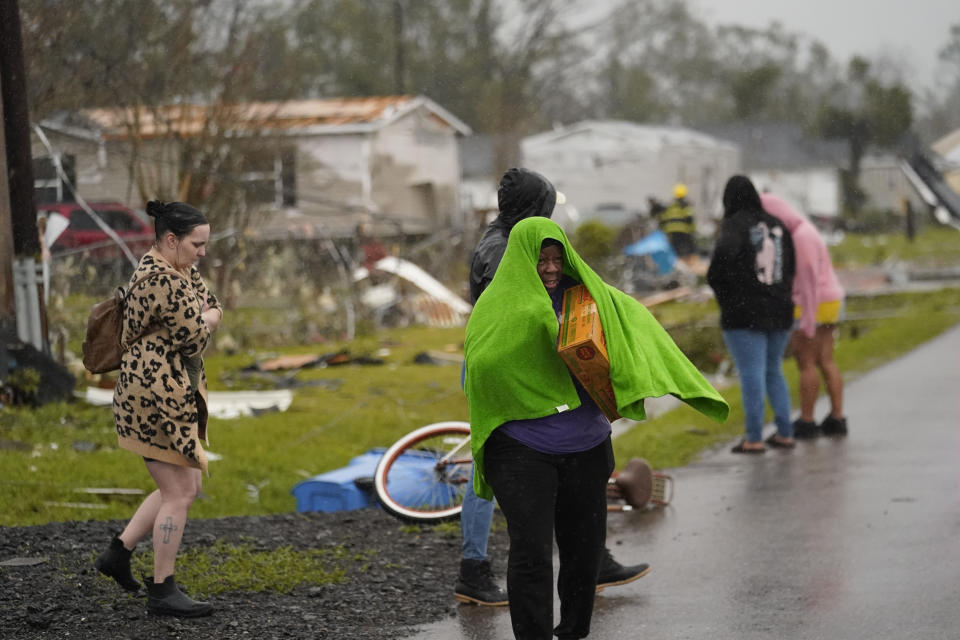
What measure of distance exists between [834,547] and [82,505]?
444cm

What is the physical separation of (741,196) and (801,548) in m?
3.20

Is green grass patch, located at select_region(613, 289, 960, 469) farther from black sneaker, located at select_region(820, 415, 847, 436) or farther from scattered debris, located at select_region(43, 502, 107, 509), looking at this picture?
scattered debris, located at select_region(43, 502, 107, 509)

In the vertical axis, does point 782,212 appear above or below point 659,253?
above

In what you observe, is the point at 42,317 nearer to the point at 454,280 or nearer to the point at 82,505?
the point at 82,505

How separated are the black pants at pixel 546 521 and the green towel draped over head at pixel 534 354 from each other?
14cm

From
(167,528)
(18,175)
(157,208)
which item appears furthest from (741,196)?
(18,175)

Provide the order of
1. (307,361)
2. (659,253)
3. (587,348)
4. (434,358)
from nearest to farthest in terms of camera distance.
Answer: (587,348), (307,361), (434,358), (659,253)

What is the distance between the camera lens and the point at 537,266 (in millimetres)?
4879

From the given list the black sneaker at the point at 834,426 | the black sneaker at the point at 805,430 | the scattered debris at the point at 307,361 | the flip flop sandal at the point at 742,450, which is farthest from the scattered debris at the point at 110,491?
the scattered debris at the point at 307,361

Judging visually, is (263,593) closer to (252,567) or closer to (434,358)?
(252,567)

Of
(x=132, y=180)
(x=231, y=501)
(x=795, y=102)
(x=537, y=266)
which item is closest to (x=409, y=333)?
(x=132, y=180)

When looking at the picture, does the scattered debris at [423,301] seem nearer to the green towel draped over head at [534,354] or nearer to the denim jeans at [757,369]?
the denim jeans at [757,369]

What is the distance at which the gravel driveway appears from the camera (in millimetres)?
5656

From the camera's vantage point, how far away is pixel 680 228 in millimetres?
28922
